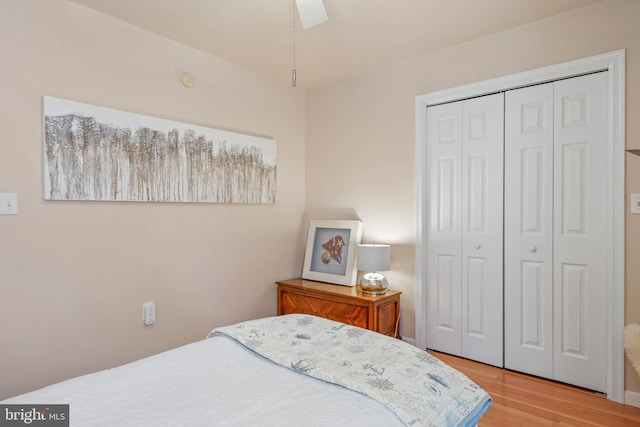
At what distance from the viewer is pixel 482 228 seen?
2879 mm

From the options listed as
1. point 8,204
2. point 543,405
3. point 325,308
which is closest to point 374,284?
point 325,308

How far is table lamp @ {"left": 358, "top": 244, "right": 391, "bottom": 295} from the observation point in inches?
119

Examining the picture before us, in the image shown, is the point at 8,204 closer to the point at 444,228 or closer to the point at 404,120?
the point at 404,120

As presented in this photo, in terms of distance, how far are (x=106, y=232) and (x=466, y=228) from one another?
2568 mm

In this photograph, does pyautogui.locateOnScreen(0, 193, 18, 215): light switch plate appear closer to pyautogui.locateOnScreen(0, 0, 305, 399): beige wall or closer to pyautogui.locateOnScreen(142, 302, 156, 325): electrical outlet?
pyautogui.locateOnScreen(0, 0, 305, 399): beige wall

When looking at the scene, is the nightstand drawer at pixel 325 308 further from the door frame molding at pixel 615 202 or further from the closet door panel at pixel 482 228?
the door frame molding at pixel 615 202

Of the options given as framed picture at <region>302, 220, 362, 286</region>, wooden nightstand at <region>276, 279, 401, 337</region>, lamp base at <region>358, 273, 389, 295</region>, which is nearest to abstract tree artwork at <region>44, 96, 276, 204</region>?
framed picture at <region>302, 220, 362, 286</region>

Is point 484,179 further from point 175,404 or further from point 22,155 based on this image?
point 22,155

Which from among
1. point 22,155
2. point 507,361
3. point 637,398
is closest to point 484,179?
point 507,361

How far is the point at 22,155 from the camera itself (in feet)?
7.00

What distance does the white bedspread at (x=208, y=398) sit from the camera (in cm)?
110

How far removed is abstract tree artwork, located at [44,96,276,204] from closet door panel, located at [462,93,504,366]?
1.74 m

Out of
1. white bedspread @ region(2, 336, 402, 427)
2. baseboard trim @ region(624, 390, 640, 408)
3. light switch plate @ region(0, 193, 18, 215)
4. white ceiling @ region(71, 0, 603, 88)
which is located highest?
white ceiling @ region(71, 0, 603, 88)

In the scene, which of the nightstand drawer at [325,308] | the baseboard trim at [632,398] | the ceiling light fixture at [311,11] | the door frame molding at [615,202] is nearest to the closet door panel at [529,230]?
the door frame molding at [615,202]
